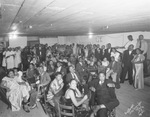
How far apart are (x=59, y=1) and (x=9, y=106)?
3758mm

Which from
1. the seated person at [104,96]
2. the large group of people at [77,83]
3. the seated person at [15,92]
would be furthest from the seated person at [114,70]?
the seated person at [15,92]

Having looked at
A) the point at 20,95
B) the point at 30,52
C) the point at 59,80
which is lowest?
the point at 20,95

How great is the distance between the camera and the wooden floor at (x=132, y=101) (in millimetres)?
3734

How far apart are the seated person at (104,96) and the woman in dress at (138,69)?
8.53 feet

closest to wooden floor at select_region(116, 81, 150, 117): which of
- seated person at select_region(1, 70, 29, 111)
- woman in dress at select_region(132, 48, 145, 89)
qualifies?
woman in dress at select_region(132, 48, 145, 89)

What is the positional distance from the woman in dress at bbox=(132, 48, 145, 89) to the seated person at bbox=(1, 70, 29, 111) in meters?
4.06

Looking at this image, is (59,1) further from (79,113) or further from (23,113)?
(23,113)

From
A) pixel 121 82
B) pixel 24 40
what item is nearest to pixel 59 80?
pixel 121 82

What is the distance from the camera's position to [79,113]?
112 inches

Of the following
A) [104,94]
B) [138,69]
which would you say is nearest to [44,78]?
[104,94]

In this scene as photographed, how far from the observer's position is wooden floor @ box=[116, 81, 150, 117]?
373cm

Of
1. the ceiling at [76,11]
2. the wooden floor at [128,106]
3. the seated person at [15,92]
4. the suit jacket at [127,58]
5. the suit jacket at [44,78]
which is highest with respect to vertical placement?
the ceiling at [76,11]

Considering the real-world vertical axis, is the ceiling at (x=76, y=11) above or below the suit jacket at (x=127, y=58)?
above

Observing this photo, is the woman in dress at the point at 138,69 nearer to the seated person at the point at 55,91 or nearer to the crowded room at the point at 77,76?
the crowded room at the point at 77,76
